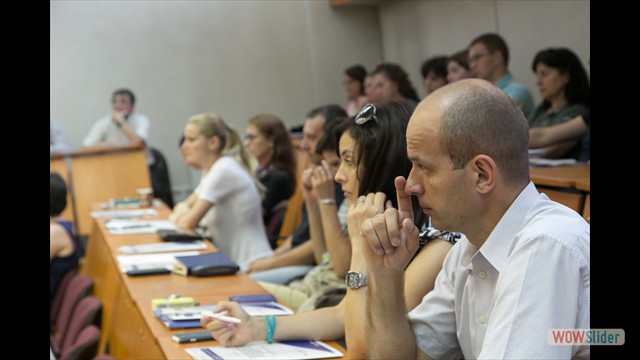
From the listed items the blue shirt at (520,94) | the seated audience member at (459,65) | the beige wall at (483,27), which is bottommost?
the blue shirt at (520,94)

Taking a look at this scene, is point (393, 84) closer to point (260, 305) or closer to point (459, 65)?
point (459, 65)

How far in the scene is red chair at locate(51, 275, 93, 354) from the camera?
12.6ft

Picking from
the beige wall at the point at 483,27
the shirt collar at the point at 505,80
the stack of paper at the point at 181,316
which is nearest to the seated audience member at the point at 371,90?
the beige wall at the point at 483,27

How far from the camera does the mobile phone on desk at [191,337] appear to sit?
225 cm

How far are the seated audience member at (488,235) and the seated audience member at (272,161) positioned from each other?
3.30 metres

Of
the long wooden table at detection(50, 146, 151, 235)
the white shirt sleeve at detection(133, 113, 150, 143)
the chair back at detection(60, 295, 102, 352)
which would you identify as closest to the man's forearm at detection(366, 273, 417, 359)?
the chair back at detection(60, 295, 102, 352)

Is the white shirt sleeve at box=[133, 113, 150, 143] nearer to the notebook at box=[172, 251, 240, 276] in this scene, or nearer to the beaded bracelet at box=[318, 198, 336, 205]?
→ the notebook at box=[172, 251, 240, 276]

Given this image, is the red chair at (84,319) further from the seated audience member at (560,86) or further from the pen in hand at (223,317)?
the seated audience member at (560,86)

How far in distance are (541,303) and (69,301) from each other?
306 cm

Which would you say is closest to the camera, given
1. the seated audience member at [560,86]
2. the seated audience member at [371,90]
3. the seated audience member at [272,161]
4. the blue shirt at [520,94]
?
the seated audience member at [560,86]

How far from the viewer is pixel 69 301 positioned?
4023mm
